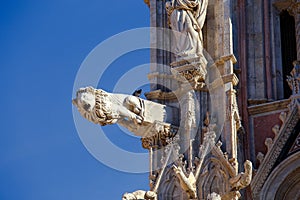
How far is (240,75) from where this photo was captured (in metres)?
20.2

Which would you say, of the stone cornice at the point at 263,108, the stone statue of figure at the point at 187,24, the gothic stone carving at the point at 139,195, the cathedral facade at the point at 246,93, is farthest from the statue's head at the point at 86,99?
the stone cornice at the point at 263,108

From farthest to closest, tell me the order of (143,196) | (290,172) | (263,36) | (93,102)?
(263,36)
(290,172)
(93,102)
(143,196)

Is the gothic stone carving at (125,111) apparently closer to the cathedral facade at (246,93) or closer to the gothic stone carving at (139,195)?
the cathedral facade at (246,93)

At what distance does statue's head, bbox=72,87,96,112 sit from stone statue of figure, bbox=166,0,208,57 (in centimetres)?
196

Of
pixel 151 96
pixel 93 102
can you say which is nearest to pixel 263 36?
pixel 151 96

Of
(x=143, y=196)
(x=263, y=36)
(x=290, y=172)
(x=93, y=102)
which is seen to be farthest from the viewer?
(x=263, y=36)

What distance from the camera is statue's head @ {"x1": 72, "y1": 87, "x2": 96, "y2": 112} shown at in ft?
58.4

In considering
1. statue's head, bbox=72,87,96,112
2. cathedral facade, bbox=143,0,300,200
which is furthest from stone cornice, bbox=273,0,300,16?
statue's head, bbox=72,87,96,112

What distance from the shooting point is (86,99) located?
17.8m

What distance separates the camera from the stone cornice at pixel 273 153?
1923 cm

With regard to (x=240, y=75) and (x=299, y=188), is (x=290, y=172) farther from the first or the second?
(x=240, y=75)

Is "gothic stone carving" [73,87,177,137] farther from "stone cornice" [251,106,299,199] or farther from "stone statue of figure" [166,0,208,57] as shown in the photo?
"stone cornice" [251,106,299,199]

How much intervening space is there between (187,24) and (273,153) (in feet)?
8.17

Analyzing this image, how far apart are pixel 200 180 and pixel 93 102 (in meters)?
2.00
